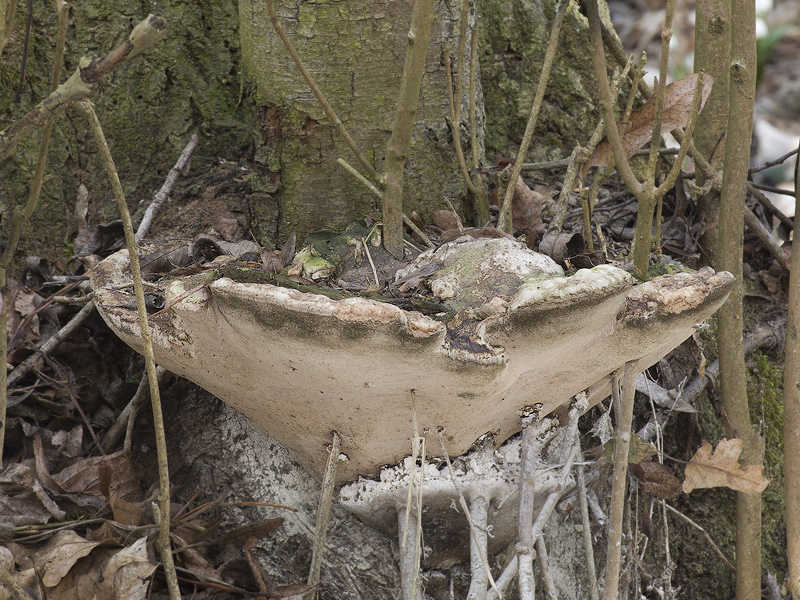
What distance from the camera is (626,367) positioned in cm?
176

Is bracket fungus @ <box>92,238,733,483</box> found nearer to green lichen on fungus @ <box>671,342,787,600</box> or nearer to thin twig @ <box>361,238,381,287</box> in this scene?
thin twig @ <box>361,238,381,287</box>

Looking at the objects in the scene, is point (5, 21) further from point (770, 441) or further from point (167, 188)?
point (770, 441)

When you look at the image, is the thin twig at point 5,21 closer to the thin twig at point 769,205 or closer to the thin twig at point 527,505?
the thin twig at point 527,505

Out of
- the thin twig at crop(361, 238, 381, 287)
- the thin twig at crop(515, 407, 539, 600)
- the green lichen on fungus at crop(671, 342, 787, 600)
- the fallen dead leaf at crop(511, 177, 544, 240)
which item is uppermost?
the fallen dead leaf at crop(511, 177, 544, 240)

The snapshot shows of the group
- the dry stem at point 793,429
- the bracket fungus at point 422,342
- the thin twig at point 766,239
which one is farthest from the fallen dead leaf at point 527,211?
the thin twig at point 766,239

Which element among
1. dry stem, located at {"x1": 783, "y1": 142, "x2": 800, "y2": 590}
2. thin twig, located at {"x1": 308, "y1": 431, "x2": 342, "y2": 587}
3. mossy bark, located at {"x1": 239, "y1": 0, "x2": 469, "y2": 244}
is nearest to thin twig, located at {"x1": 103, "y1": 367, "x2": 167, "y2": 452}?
mossy bark, located at {"x1": 239, "y1": 0, "x2": 469, "y2": 244}

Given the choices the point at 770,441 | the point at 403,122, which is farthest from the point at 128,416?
the point at 770,441

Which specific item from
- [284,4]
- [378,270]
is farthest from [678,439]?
[284,4]

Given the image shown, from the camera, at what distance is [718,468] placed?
2002mm

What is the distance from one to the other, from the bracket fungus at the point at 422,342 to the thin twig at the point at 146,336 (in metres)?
0.13

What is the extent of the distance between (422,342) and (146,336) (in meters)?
0.59

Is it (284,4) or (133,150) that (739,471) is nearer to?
(284,4)

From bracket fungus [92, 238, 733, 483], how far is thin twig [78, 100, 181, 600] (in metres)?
0.13

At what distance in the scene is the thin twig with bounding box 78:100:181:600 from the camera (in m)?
1.26
